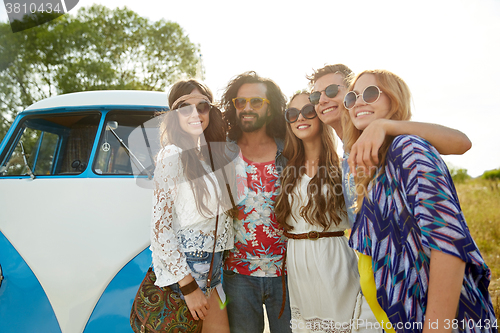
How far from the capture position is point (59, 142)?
3059 millimetres

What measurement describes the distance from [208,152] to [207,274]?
0.79 m

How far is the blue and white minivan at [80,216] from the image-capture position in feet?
6.99

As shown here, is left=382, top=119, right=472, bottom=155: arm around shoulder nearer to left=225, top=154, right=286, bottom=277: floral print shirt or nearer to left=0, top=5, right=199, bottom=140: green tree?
left=225, top=154, right=286, bottom=277: floral print shirt

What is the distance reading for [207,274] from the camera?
188 centimetres

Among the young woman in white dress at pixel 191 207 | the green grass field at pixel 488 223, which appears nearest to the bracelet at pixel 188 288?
the young woman in white dress at pixel 191 207

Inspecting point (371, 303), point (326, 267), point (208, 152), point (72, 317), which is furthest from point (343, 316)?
point (72, 317)

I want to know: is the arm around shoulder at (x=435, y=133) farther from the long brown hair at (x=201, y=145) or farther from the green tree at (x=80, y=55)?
the green tree at (x=80, y=55)

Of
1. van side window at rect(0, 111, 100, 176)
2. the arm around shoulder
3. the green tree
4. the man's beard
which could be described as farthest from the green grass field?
the green tree

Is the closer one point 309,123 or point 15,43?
point 309,123

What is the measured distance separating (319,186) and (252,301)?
A: 0.92 metres

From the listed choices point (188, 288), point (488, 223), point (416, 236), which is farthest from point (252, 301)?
point (488, 223)

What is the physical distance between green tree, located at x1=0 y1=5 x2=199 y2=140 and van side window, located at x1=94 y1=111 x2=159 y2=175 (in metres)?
10.2

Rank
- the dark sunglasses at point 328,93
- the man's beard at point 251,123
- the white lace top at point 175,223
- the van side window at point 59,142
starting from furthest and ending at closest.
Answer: the van side window at point 59,142 < the man's beard at point 251,123 < the dark sunglasses at point 328,93 < the white lace top at point 175,223

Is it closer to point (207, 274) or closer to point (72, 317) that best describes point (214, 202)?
point (207, 274)
